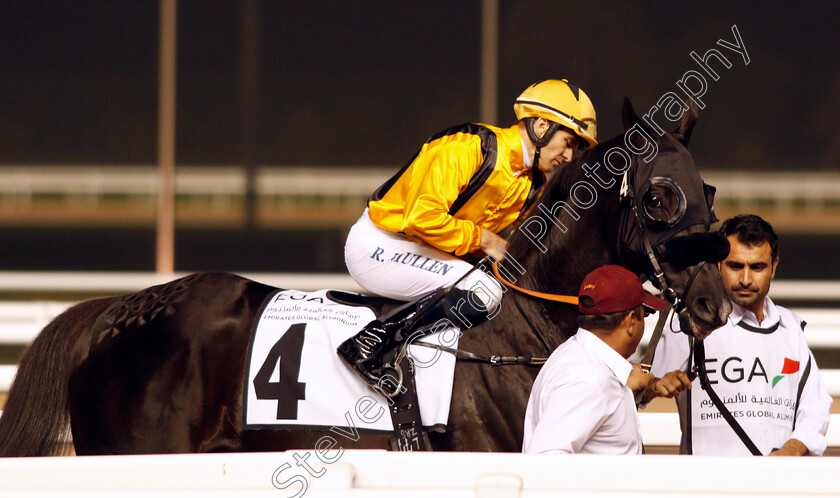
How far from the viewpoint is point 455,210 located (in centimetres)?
313

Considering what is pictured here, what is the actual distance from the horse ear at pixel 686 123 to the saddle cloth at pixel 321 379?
999 mm

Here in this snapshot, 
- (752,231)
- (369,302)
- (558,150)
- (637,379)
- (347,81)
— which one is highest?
(347,81)

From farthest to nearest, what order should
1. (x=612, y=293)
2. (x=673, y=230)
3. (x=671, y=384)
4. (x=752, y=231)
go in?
1. (x=752, y=231)
2. (x=673, y=230)
3. (x=671, y=384)
4. (x=612, y=293)

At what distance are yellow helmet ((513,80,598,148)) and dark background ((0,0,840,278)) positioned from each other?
8919 millimetres

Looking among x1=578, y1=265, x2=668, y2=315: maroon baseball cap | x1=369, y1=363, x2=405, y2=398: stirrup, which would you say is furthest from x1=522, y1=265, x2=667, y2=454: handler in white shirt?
x1=369, y1=363, x2=405, y2=398: stirrup

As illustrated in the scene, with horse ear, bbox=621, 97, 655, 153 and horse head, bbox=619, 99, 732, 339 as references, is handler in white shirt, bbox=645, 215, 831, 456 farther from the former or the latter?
horse ear, bbox=621, 97, 655, 153

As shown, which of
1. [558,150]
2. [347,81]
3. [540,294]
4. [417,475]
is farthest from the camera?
[347,81]

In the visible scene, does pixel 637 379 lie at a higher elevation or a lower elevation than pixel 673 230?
lower

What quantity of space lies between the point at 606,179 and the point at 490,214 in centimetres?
45

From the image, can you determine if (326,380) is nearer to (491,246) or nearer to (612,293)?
(491,246)

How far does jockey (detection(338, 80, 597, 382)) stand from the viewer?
300cm

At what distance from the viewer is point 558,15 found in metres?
12.5

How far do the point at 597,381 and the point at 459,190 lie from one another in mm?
1096

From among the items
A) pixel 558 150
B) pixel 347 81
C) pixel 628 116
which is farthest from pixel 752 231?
pixel 347 81
